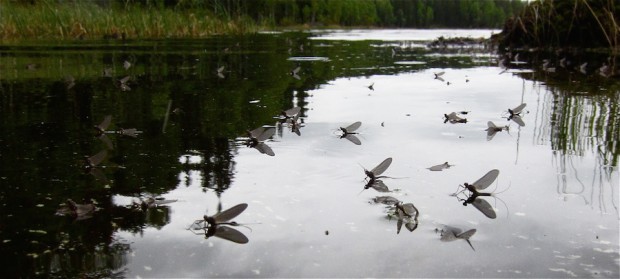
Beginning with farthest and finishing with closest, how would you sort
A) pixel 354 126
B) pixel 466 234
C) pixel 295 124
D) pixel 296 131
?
pixel 295 124 → pixel 296 131 → pixel 354 126 → pixel 466 234

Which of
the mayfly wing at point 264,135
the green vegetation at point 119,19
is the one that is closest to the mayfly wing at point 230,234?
the mayfly wing at point 264,135

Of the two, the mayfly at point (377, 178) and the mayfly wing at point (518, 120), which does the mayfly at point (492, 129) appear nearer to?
the mayfly wing at point (518, 120)

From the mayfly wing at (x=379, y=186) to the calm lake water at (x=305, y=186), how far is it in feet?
0.11

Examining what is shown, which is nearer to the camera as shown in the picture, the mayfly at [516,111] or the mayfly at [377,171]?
the mayfly at [377,171]

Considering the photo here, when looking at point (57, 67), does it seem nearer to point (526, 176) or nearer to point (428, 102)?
point (428, 102)

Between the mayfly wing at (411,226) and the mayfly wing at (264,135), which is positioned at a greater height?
the mayfly wing at (264,135)

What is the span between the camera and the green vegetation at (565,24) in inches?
493

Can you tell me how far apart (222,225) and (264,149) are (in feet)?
3.94

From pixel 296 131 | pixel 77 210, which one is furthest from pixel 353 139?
pixel 77 210

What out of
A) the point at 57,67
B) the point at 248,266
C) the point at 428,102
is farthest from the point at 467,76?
the point at 248,266

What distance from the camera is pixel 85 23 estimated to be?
53.0ft

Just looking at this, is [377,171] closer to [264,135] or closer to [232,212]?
[232,212]

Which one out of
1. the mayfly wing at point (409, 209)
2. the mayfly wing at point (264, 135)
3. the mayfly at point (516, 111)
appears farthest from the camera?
the mayfly at point (516, 111)

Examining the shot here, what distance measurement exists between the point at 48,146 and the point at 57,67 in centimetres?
535
